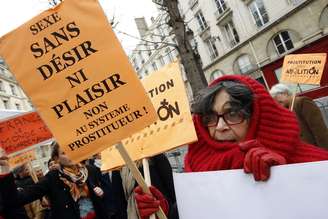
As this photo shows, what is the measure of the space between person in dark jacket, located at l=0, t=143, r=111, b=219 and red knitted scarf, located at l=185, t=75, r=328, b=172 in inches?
77.3

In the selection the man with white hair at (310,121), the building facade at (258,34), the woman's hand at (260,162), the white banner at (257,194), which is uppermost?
the building facade at (258,34)

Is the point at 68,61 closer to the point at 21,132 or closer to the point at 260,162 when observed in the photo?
the point at 260,162

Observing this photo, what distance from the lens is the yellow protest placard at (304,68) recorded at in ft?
17.6

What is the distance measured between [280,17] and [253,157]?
21591mm

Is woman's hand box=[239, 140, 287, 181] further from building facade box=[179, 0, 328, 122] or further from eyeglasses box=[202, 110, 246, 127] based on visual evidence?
building facade box=[179, 0, 328, 122]

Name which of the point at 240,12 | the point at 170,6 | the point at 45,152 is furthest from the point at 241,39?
the point at 45,152

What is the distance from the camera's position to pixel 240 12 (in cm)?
2492

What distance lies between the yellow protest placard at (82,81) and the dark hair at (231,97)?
262 mm

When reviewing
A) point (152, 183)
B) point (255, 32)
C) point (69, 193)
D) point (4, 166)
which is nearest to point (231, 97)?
point (152, 183)

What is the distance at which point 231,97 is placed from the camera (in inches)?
76.1

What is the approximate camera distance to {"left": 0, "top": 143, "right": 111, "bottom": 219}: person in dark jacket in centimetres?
352

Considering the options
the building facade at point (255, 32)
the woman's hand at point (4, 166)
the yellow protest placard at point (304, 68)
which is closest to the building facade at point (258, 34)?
the building facade at point (255, 32)

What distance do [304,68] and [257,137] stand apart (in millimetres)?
4152

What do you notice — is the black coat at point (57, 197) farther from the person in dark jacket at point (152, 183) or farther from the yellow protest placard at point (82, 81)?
the yellow protest placard at point (82, 81)
